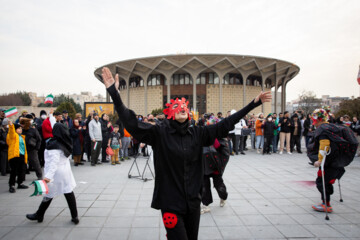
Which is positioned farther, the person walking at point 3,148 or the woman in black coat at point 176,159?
the person walking at point 3,148

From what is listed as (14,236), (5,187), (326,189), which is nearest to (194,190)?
(14,236)

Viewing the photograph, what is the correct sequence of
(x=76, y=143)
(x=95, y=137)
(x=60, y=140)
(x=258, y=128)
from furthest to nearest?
(x=258, y=128)
(x=95, y=137)
(x=76, y=143)
(x=60, y=140)

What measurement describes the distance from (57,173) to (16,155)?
289 centimetres

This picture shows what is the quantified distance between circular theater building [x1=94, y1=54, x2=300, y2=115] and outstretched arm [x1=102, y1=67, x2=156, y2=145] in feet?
111

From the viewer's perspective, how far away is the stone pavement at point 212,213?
3652mm

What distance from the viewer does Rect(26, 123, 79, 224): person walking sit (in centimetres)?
391

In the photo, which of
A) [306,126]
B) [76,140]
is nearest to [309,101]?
[306,126]

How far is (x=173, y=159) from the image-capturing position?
7.50 ft

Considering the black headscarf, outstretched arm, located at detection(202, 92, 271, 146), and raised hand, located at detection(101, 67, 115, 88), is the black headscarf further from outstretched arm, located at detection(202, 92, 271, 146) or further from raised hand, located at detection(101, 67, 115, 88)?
outstretched arm, located at detection(202, 92, 271, 146)

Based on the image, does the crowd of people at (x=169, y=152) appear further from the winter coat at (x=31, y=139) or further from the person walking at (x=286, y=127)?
the person walking at (x=286, y=127)

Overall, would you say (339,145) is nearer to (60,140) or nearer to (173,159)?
(173,159)

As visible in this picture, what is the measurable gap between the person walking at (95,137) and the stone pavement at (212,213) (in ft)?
7.63

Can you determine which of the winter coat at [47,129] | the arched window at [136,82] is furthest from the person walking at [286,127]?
the arched window at [136,82]

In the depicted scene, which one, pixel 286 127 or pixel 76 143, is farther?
pixel 286 127
